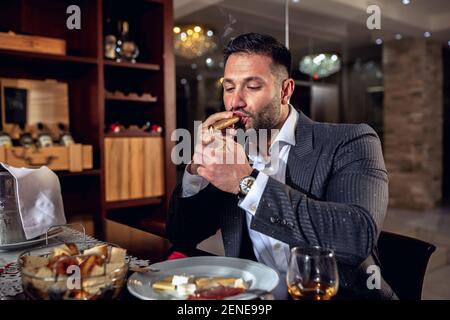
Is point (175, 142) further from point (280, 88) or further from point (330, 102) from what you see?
point (330, 102)

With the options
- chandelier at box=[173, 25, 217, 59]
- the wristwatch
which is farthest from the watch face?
chandelier at box=[173, 25, 217, 59]

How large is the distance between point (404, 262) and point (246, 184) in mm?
553

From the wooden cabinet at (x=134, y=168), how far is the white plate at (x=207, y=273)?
6.06 feet

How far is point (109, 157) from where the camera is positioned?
2641mm

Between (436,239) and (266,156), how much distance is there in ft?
11.1

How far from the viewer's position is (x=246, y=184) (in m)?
1.02

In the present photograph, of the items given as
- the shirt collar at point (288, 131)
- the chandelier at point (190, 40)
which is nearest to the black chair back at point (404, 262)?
the shirt collar at point (288, 131)

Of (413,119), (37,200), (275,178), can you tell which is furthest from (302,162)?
(413,119)

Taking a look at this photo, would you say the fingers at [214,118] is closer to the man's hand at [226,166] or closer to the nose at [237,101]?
the nose at [237,101]

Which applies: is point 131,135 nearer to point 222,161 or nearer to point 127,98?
point 127,98

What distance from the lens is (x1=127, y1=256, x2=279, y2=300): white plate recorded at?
756 mm

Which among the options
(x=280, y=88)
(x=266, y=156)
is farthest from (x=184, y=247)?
(x=280, y=88)

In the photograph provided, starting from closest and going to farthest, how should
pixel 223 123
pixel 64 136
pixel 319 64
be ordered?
pixel 223 123 < pixel 64 136 < pixel 319 64

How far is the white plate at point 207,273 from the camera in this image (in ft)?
2.48
